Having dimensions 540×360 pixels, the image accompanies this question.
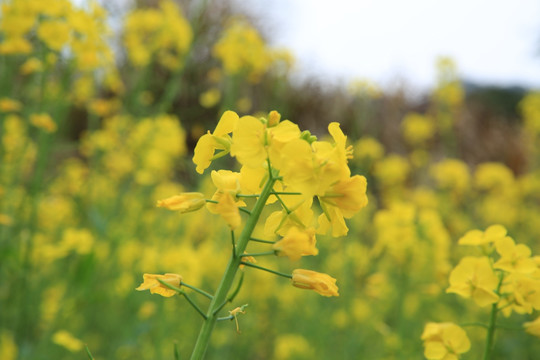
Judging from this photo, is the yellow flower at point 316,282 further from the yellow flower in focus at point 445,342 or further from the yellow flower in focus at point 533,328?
the yellow flower in focus at point 533,328

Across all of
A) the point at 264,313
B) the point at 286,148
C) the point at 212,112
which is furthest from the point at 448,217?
the point at 212,112

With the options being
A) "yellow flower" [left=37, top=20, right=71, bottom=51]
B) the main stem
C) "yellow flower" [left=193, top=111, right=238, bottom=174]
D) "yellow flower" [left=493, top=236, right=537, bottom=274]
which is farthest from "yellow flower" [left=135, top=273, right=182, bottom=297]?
"yellow flower" [left=37, top=20, right=71, bottom=51]

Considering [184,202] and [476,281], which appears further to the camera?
[476,281]

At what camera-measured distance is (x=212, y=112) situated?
10406mm

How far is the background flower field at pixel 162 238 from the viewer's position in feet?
9.01

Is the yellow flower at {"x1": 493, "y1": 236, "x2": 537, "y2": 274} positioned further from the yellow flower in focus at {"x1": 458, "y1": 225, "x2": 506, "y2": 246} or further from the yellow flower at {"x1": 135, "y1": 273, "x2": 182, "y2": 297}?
the yellow flower at {"x1": 135, "y1": 273, "x2": 182, "y2": 297}

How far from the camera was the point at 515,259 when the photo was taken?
1.21 m

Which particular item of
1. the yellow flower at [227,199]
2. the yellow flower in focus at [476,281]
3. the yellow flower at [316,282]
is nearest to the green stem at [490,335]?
the yellow flower in focus at [476,281]

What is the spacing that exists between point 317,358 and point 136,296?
1.29 metres

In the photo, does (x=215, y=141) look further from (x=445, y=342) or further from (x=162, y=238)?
(x=162, y=238)

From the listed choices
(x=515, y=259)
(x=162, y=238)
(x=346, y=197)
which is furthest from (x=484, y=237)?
(x=162, y=238)

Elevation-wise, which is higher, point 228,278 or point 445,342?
point 228,278

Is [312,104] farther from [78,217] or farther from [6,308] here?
[6,308]

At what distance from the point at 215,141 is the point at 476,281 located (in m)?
0.66
